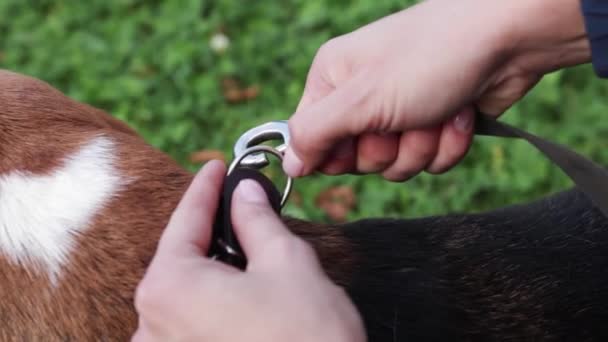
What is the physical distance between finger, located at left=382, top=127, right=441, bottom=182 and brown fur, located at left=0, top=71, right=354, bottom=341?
0.22m

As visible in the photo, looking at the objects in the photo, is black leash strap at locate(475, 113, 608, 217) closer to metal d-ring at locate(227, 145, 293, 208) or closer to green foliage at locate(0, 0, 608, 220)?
metal d-ring at locate(227, 145, 293, 208)

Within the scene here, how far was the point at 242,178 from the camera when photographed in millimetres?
1791

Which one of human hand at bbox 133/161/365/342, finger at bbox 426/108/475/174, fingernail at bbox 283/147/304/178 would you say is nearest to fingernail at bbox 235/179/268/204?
human hand at bbox 133/161/365/342

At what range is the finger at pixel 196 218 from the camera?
1.62 metres

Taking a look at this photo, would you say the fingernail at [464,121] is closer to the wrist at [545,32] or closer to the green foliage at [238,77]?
the wrist at [545,32]

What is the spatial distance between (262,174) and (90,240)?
1.31ft

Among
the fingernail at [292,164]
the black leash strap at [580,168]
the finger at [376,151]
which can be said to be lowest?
the black leash strap at [580,168]

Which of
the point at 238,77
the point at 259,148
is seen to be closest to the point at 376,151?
the point at 259,148

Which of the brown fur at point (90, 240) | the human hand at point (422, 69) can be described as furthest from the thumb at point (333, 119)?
the brown fur at point (90, 240)

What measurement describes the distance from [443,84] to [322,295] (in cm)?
64

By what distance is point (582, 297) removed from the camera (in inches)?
86.1

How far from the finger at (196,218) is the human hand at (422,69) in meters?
0.23

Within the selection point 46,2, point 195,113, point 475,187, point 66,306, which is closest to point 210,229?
point 66,306

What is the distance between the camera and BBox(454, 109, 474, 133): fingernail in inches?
81.4
